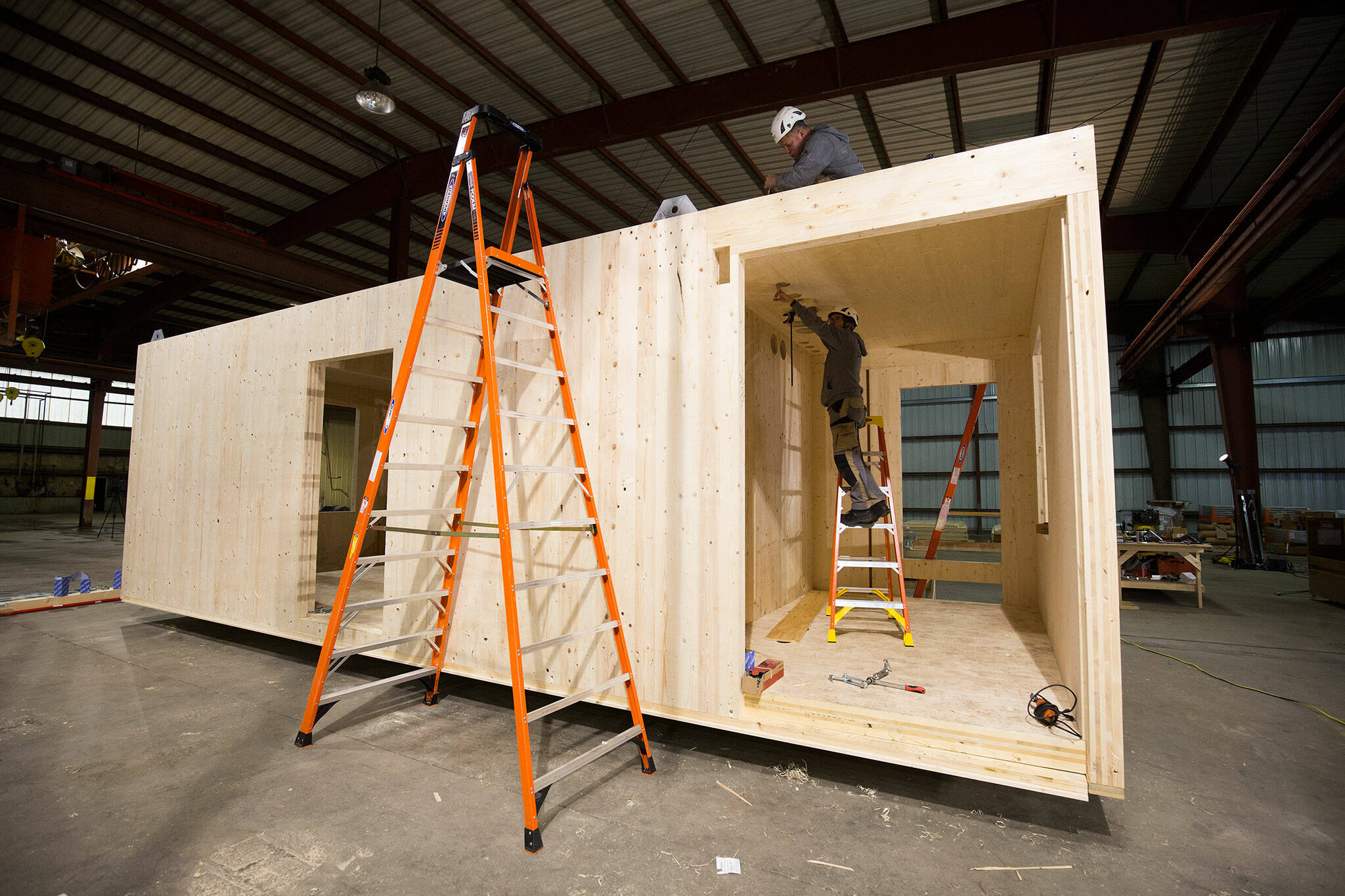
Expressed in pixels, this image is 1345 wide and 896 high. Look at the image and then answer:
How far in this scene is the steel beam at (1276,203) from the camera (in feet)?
18.3

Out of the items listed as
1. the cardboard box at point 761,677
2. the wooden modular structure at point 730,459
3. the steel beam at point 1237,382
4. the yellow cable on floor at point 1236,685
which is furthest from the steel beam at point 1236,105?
the cardboard box at point 761,677

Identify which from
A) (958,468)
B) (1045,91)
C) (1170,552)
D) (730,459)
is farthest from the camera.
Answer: (1170,552)

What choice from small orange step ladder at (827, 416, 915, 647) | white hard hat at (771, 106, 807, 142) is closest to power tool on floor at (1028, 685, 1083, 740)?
small orange step ladder at (827, 416, 915, 647)

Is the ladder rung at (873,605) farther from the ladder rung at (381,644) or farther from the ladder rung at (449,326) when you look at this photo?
the ladder rung at (449,326)

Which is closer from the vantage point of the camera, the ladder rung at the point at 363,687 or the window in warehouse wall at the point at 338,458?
the ladder rung at the point at 363,687

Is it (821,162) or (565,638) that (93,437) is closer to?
(565,638)

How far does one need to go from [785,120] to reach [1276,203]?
261 inches

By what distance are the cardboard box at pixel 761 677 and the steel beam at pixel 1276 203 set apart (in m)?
7.13

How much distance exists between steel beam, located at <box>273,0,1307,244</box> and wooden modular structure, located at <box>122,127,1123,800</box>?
2374mm

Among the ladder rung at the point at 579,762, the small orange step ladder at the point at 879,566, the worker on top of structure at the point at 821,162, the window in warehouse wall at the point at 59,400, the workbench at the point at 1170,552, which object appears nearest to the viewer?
the ladder rung at the point at 579,762

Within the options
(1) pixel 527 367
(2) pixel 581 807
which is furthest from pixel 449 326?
(2) pixel 581 807

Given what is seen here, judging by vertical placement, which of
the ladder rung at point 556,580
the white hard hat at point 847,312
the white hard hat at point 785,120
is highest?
the white hard hat at point 785,120

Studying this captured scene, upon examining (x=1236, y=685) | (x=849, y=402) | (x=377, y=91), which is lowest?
(x=1236, y=685)

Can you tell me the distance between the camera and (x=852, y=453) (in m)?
4.61
